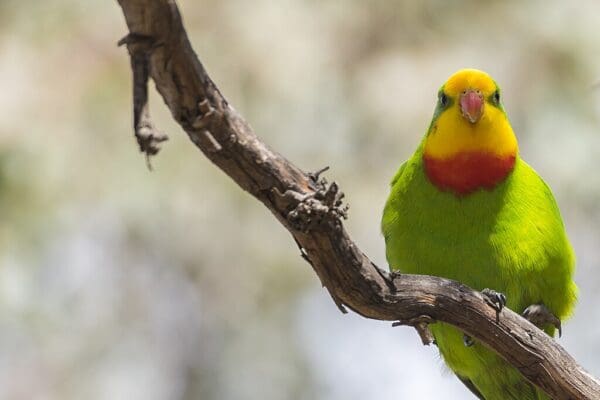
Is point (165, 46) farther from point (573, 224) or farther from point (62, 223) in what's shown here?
point (573, 224)

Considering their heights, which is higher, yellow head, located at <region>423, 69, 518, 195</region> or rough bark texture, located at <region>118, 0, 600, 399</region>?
yellow head, located at <region>423, 69, 518, 195</region>

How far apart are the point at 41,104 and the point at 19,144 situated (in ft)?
0.99

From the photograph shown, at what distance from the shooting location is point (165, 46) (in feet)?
6.49

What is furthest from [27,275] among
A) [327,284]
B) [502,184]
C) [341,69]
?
[327,284]

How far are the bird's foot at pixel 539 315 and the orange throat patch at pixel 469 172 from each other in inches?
17.5

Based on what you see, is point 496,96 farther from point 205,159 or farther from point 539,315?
point 205,159

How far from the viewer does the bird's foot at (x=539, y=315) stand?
3514 millimetres

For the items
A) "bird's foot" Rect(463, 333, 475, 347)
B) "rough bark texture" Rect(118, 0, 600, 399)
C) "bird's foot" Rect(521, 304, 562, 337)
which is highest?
"bird's foot" Rect(521, 304, 562, 337)

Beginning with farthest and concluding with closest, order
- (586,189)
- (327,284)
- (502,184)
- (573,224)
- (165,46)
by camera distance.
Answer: (573,224) → (586,189) → (502,184) → (327,284) → (165,46)

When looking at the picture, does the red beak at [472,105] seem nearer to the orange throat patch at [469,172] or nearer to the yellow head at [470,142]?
the yellow head at [470,142]

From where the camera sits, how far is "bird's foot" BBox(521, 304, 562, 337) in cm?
351

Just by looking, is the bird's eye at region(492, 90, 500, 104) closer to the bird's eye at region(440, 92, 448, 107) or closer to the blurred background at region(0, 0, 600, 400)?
the bird's eye at region(440, 92, 448, 107)

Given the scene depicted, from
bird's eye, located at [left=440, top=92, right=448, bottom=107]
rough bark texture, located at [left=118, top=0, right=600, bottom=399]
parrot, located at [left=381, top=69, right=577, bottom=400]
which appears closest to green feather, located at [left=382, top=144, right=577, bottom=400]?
parrot, located at [left=381, top=69, right=577, bottom=400]

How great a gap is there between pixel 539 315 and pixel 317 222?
1.45 m
